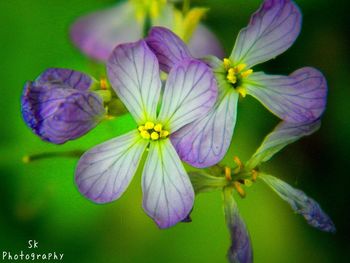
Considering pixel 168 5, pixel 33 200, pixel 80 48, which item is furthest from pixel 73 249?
pixel 168 5

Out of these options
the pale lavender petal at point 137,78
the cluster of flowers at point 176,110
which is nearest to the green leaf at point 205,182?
the cluster of flowers at point 176,110

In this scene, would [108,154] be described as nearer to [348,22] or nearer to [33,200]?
[33,200]

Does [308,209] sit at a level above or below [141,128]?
below

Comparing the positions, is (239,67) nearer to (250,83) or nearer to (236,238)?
(250,83)

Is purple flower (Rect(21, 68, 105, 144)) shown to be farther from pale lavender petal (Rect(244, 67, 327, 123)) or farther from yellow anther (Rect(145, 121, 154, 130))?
pale lavender petal (Rect(244, 67, 327, 123))

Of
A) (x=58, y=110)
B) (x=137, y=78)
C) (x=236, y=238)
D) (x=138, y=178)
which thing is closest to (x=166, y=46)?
(x=137, y=78)

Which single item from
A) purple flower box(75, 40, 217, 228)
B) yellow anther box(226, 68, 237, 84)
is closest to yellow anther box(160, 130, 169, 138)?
purple flower box(75, 40, 217, 228)

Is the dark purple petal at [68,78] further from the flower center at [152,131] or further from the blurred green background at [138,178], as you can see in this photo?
the blurred green background at [138,178]
